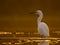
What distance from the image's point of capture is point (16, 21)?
4.20 meters

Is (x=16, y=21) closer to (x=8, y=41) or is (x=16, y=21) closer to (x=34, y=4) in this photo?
(x=34, y=4)

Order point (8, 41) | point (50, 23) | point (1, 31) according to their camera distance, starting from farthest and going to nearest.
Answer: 1. point (50, 23)
2. point (1, 31)
3. point (8, 41)

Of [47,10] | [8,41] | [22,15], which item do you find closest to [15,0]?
[22,15]

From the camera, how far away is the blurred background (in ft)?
13.5

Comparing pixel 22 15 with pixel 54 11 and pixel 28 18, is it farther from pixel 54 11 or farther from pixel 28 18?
pixel 54 11

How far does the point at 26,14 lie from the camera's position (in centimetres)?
426

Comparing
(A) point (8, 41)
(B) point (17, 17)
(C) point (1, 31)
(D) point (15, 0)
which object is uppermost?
(D) point (15, 0)

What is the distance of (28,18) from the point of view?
421 cm

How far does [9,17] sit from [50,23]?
0.79m

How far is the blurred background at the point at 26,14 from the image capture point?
411 cm

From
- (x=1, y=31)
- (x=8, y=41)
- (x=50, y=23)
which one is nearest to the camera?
(x=8, y=41)

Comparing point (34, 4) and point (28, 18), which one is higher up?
point (34, 4)

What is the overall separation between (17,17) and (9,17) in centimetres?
15

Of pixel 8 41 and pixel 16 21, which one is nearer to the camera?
pixel 8 41
